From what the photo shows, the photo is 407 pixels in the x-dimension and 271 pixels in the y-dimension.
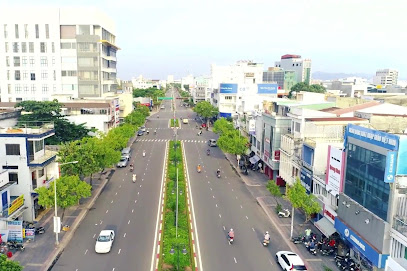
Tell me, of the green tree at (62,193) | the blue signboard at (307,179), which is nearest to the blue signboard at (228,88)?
the blue signboard at (307,179)

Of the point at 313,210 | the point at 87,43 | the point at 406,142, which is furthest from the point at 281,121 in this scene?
the point at 87,43

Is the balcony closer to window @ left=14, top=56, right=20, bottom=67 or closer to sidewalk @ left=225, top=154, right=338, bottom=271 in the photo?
sidewalk @ left=225, top=154, right=338, bottom=271

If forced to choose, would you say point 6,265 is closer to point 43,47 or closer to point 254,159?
point 254,159

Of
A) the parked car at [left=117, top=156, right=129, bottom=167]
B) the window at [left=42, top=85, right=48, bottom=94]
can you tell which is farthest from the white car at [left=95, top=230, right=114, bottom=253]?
the window at [left=42, top=85, right=48, bottom=94]

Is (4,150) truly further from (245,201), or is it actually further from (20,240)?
(245,201)

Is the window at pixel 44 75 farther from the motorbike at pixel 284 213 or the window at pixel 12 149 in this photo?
the motorbike at pixel 284 213

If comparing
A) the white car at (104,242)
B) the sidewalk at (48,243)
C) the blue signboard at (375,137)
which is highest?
the blue signboard at (375,137)
